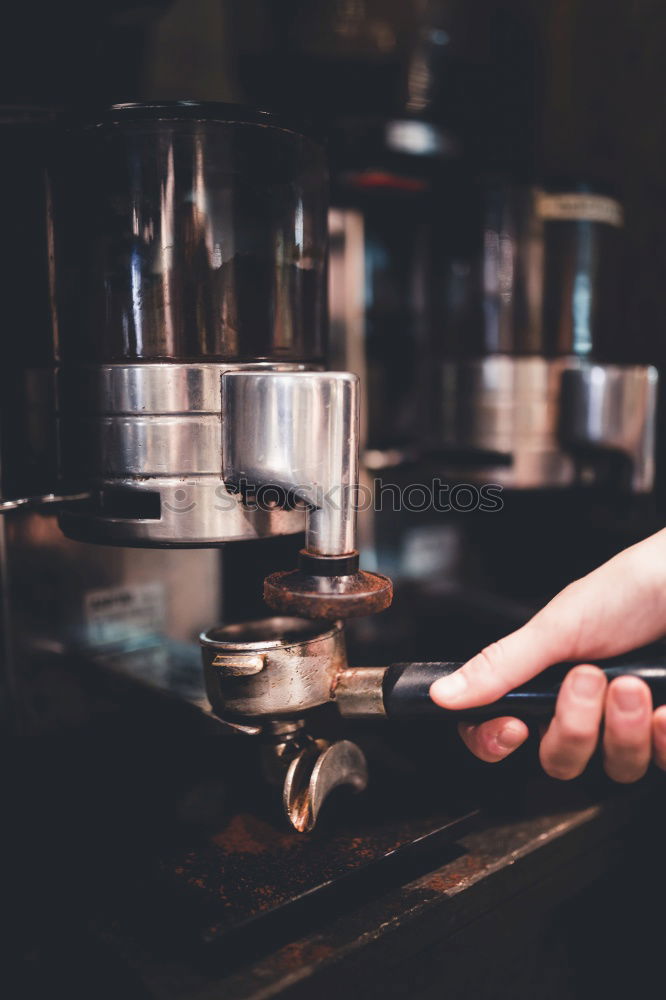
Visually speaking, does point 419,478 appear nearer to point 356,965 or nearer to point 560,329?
point 560,329

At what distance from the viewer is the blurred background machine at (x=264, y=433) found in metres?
0.55

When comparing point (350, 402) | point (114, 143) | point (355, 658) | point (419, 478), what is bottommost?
point (355, 658)

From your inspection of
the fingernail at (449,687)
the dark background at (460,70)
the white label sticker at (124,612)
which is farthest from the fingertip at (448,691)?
the dark background at (460,70)

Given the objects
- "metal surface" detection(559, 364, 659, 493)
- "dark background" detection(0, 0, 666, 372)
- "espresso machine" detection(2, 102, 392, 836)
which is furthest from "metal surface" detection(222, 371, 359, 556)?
"metal surface" detection(559, 364, 659, 493)

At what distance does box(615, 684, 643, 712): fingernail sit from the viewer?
1.84 feet

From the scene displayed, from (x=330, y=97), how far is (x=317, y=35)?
0.08 meters

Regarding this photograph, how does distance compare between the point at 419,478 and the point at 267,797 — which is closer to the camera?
the point at 267,797

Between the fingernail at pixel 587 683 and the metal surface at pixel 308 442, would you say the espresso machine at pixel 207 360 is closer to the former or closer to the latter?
the metal surface at pixel 308 442

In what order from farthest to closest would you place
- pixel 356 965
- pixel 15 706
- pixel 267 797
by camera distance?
pixel 15 706
pixel 267 797
pixel 356 965

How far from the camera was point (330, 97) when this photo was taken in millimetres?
980

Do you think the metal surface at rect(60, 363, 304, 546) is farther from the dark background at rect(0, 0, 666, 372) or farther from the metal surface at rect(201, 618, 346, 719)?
the dark background at rect(0, 0, 666, 372)

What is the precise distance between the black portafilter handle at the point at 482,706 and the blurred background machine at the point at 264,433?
0.06m

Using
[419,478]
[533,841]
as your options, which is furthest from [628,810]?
[419,478]

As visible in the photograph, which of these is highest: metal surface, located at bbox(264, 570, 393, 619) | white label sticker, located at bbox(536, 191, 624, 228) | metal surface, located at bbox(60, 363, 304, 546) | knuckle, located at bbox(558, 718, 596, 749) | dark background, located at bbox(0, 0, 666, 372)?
dark background, located at bbox(0, 0, 666, 372)
